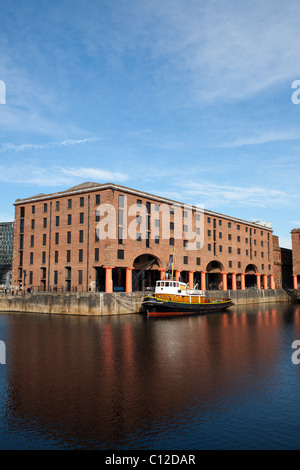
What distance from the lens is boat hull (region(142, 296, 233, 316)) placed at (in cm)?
5734

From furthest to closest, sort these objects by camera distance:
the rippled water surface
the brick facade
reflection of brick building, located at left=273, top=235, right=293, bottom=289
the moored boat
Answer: reflection of brick building, located at left=273, top=235, right=293, bottom=289
the brick facade
the moored boat
the rippled water surface

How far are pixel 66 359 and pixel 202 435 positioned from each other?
1414 cm

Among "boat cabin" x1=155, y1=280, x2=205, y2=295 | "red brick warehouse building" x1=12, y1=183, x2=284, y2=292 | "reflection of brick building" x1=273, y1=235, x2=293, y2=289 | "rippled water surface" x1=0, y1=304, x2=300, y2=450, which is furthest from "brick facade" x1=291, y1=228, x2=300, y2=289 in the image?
"rippled water surface" x1=0, y1=304, x2=300, y2=450

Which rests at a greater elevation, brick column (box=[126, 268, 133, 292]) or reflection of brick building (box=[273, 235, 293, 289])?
reflection of brick building (box=[273, 235, 293, 289])

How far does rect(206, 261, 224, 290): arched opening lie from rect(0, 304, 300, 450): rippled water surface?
177 feet

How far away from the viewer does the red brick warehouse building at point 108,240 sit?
60656 millimetres

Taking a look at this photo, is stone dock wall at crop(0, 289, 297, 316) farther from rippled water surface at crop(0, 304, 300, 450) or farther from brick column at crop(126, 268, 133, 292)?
rippled water surface at crop(0, 304, 300, 450)

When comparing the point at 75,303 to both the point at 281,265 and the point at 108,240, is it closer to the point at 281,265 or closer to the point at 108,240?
the point at 108,240

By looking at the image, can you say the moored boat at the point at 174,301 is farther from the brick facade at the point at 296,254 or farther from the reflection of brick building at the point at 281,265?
the reflection of brick building at the point at 281,265

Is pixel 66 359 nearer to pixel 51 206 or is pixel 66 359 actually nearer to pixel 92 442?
pixel 92 442

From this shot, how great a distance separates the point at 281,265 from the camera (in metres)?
125

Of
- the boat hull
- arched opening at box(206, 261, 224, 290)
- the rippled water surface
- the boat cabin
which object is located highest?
arched opening at box(206, 261, 224, 290)

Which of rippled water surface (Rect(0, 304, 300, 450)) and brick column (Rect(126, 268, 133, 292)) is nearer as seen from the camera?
Result: rippled water surface (Rect(0, 304, 300, 450))

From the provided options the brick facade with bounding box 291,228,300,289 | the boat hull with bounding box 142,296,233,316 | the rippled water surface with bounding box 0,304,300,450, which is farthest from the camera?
the brick facade with bounding box 291,228,300,289
